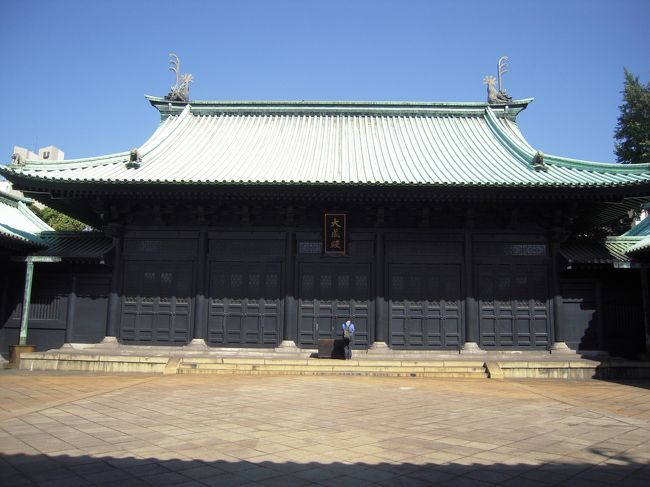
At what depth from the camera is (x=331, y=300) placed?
55.7 ft

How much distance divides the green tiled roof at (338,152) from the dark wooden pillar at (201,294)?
2521mm

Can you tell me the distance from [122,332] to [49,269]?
11.6 feet

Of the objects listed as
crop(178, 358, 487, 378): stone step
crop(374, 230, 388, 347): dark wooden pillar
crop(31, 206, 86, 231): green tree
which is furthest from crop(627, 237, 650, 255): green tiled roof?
crop(31, 206, 86, 231): green tree

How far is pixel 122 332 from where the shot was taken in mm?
17109

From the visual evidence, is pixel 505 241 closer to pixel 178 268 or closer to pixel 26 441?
pixel 178 268

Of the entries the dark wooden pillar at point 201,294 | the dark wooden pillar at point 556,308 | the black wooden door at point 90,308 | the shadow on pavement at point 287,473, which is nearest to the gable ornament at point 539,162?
the dark wooden pillar at point 556,308

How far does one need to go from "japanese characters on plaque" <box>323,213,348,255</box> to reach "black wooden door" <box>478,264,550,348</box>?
4.95 meters

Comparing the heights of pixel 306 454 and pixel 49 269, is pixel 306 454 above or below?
below

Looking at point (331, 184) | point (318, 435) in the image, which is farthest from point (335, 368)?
point (318, 435)

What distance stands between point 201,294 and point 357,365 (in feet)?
19.9

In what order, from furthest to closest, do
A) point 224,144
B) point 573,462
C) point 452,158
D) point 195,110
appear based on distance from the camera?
point 195,110 → point 224,144 → point 452,158 → point 573,462

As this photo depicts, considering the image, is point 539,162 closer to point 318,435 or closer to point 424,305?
point 424,305

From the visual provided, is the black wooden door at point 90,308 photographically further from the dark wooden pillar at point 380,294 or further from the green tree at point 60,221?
the green tree at point 60,221

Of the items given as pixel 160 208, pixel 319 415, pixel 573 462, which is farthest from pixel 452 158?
pixel 573 462
